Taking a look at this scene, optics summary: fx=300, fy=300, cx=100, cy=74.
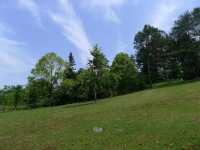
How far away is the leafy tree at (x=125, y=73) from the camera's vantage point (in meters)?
63.4

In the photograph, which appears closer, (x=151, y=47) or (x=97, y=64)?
(x=97, y=64)

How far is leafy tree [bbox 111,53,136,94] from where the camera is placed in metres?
63.4

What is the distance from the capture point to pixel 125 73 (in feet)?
209

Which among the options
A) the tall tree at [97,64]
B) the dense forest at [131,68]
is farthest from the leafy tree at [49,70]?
the tall tree at [97,64]

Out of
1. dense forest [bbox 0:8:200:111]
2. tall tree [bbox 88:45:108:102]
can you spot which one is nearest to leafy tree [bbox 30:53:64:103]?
dense forest [bbox 0:8:200:111]

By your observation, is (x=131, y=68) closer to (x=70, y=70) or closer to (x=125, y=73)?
(x=125, y=73)

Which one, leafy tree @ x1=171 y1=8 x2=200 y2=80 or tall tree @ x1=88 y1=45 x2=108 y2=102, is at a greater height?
leafy tree @ x1=171 y1=8 x2=200 y2=80

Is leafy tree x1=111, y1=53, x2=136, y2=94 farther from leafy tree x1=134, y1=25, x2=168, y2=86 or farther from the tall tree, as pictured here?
the tall tree

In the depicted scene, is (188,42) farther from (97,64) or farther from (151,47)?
(97,64)

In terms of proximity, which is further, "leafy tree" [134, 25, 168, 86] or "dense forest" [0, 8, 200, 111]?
"leafy tree" [134, 25, 168, 86]

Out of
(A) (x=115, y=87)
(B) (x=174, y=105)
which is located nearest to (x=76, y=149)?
(B) (x=174, y=105)

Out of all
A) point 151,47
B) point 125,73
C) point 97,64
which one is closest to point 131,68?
point 125,73

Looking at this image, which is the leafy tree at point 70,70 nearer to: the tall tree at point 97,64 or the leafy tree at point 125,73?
the leafy tree at point 125,73

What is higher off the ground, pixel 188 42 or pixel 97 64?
pixel 188 42
